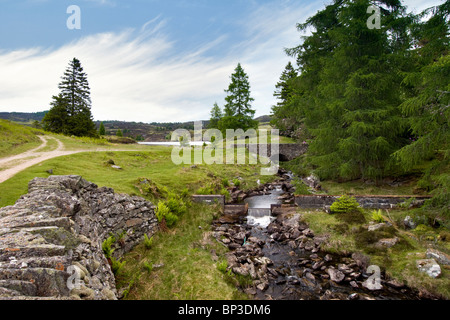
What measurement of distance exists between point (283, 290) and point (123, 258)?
6.84m

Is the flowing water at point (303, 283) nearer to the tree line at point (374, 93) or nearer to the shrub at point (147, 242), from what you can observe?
the shrub at point (147, 242)

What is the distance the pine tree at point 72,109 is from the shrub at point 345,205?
46.5 meters

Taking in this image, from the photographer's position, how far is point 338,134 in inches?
680

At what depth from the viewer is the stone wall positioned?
43.0ft

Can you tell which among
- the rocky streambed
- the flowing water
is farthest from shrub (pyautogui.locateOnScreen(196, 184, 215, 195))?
the flowing water

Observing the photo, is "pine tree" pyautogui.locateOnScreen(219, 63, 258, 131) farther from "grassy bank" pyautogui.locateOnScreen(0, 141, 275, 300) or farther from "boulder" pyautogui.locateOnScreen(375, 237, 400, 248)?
"boulder" pyautogui.locateOnScreen(375, 237, 400, 248)

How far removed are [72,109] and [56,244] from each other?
5033cm

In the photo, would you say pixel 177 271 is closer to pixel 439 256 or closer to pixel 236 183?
pixel 439 256

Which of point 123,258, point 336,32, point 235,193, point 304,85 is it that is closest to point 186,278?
point 123,258

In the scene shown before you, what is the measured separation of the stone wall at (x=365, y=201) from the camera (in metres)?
13.1

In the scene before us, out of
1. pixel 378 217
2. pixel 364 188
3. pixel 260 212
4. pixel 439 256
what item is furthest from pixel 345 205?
pixel 260 212

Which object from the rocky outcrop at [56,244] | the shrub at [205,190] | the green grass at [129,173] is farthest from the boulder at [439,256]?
the green grass at [129,173]

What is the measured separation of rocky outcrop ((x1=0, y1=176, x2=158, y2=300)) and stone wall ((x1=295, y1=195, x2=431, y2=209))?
37.9ft

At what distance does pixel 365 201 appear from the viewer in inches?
538
